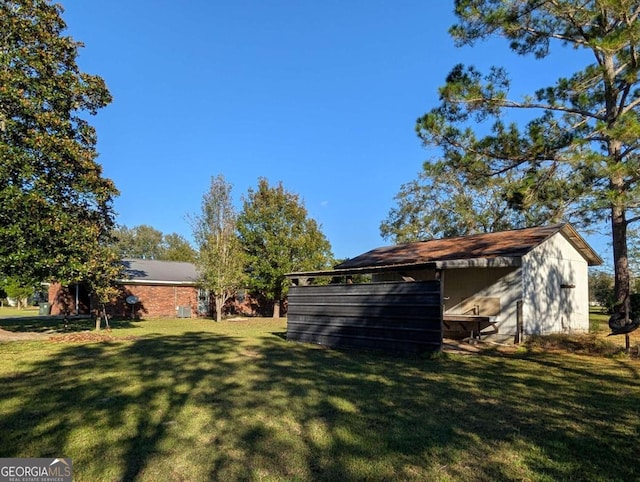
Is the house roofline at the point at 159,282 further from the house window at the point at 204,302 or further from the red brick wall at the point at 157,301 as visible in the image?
the house window at the point at 204,302

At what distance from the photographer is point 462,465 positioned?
3.39 m

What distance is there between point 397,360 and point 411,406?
372cm

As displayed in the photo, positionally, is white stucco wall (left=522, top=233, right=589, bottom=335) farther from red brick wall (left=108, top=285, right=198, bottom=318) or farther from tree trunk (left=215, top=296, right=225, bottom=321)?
red brick wall (left=108, top=285, right=198, bottom=318)

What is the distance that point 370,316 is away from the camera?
10.3 m

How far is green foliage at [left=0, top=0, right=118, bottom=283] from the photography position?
12125 millimetres

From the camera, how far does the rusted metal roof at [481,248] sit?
Answer: 12281 millimetres

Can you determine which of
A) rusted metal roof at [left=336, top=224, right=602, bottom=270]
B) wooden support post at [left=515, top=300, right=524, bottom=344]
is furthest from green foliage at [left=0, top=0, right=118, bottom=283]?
wooden support post at [left=515, top=300, right=524, bottom=344]

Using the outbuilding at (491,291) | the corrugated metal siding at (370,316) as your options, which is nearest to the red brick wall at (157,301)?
the outbuilding at (491,291)

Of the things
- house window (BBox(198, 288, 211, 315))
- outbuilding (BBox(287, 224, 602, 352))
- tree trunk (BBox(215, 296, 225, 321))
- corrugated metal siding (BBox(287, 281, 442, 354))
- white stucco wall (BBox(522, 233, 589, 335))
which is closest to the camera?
corrugated metal siding (BBox(287, 281, 442, 354))

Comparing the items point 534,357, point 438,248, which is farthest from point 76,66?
point 534,357

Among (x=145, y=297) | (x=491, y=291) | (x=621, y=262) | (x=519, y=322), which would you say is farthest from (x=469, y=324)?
(x=145, y=297)

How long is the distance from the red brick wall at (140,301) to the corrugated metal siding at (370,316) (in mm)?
15171

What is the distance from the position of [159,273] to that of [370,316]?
66.3ft

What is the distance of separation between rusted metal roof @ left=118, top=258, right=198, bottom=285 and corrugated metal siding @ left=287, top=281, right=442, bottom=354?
14.9 meters
